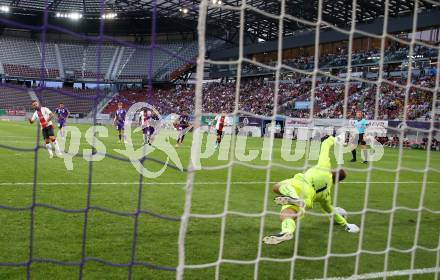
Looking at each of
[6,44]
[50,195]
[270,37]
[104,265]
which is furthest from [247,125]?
[6,44]

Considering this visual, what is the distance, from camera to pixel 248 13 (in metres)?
27.1

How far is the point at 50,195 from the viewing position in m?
5.76

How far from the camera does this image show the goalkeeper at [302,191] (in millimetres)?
3902

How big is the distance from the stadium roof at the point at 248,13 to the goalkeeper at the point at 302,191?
22.2 m

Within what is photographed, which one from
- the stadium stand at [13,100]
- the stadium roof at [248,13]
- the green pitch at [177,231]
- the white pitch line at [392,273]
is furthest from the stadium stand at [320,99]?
the white pitch line at [392,273]

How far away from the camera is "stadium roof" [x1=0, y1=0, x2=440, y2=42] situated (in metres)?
28.7

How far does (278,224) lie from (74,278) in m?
2.59

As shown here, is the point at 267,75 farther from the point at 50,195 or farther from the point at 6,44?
the point at 50,195

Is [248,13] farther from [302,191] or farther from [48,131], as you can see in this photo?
[302,191]

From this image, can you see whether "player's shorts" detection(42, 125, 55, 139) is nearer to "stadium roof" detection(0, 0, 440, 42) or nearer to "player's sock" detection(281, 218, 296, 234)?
"player's sock" detection(281, 218, 296, 234)

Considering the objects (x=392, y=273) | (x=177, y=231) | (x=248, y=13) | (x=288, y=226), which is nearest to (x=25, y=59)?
(x=248, y=13)

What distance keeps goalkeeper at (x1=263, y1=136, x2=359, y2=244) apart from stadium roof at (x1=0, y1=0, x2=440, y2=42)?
72.8 ft

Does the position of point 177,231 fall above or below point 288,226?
below

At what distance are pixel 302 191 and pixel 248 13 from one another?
24727 millimetres
